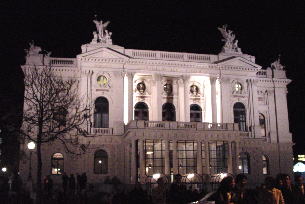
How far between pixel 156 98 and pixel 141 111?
2.55 meters

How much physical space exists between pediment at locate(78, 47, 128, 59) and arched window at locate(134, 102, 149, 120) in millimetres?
6148

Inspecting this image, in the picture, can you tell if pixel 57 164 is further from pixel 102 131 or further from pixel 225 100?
pixel 225 100

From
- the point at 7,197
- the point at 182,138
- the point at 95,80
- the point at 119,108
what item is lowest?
the point at 7,197

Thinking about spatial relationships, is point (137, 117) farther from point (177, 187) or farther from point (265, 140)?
point (177, 187)

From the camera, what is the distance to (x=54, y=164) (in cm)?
4672

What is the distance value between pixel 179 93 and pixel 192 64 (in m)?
3.86

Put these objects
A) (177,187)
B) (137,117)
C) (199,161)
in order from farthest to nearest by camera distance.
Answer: (137,117) → (199,161) → (177,187)

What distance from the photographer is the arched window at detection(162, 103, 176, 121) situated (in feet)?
166

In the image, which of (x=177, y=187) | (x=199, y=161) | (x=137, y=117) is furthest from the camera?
(x=137, y=117)

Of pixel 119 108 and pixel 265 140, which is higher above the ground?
pixel 119 108

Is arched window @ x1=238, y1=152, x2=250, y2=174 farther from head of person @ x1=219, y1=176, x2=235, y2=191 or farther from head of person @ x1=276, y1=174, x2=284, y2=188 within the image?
head of person @ x1=219, y1=176, x2=235, y2=191

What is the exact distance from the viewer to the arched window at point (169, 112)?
5072 cm

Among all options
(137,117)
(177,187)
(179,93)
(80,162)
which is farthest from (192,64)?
(177,187)

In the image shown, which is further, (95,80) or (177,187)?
(95,80)
